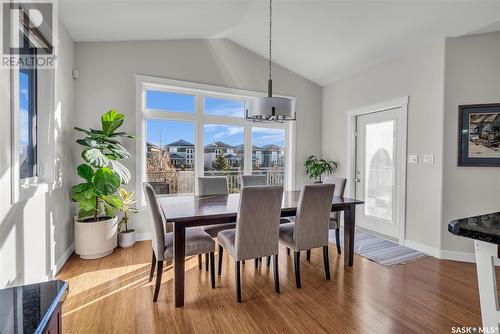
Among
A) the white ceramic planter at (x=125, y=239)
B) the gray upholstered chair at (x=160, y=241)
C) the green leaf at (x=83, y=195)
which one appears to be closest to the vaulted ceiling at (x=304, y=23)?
the green leaf at (x=83, y=195)

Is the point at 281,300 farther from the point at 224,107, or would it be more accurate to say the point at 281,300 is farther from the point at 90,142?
the point at 224,107

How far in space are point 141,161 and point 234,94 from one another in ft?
6.08

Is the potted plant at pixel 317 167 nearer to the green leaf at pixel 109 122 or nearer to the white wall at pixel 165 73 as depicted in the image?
the white wall at pixel 165 73

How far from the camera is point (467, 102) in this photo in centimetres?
300

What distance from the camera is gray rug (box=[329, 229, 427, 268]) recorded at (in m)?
3.07

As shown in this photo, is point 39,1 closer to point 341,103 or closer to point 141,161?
point 141,161

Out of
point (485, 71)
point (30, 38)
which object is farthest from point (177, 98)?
point (485, 71)

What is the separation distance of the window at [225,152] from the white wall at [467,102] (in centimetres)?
295

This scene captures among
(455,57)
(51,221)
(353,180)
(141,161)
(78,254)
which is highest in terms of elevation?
(455,57)

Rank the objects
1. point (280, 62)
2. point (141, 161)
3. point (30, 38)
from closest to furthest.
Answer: point (30, 38) < point (141, 161) < point (280, 62)

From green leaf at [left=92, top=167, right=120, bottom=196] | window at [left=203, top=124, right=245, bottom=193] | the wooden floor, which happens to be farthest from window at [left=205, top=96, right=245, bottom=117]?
the wooden floor

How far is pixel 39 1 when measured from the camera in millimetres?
2260

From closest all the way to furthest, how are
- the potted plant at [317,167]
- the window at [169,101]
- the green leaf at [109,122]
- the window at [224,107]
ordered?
the green leaf at [109,122], the window at [169,101], the window at [224,107], the potted plant at [317,167]

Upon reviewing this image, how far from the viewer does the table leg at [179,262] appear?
82.2 inches
